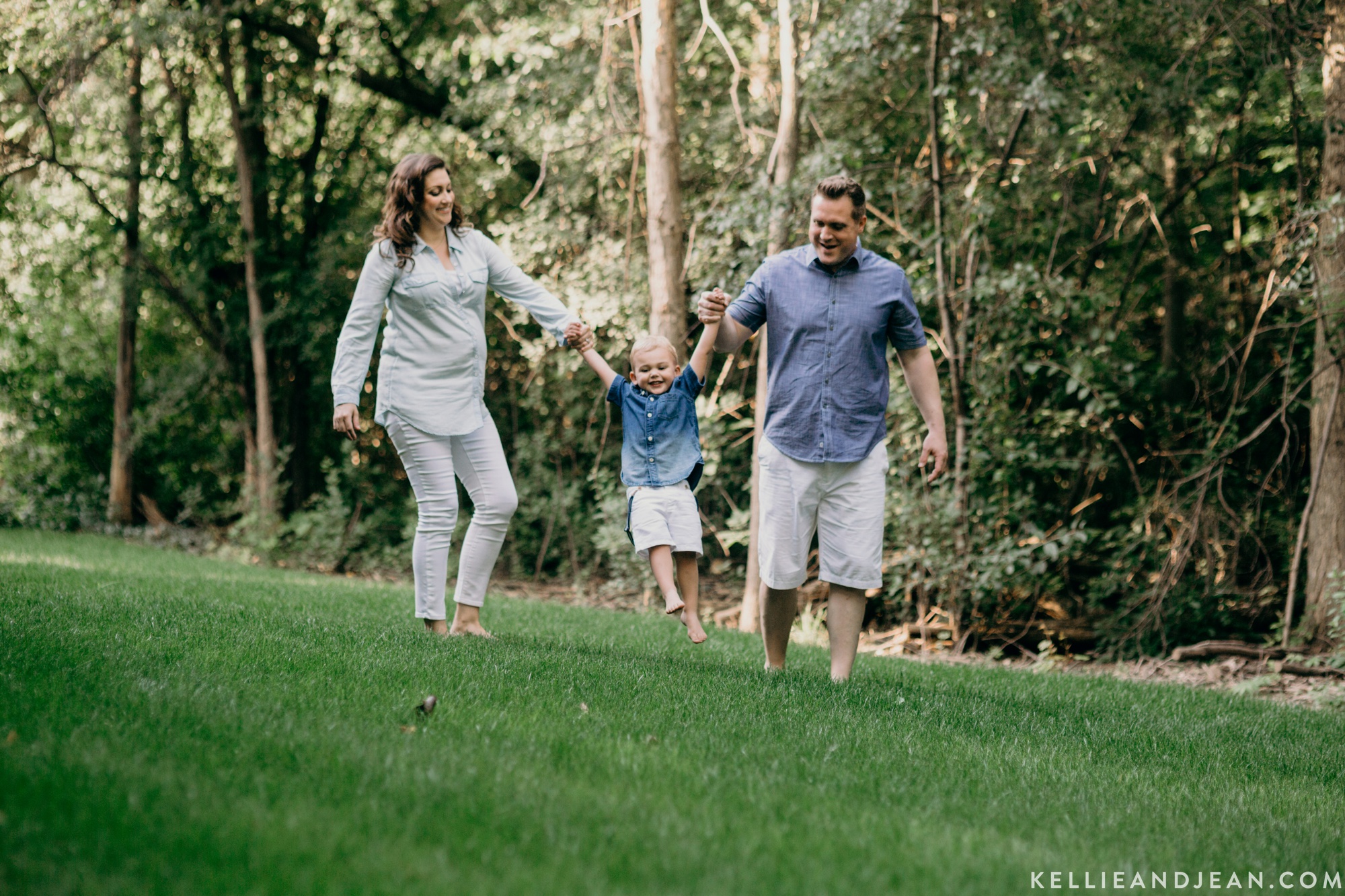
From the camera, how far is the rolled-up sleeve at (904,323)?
201 inches

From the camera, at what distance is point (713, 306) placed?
16.6 feet

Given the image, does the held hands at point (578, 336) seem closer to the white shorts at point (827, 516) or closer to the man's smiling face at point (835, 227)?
→ the white shorts at point (827, 516)

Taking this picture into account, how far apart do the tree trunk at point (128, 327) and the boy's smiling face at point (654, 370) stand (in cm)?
1231

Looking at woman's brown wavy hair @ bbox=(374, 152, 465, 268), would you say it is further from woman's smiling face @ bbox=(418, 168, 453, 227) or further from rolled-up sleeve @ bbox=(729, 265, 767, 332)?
rolled-up sleeve @ bbox=(729, 265, 767, 332)

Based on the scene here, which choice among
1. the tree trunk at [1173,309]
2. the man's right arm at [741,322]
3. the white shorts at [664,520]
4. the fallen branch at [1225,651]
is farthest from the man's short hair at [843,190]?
the tree trunk at [1173,309]

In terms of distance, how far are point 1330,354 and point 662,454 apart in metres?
6.27

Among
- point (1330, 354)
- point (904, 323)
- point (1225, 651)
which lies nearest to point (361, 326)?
point (904, 323)

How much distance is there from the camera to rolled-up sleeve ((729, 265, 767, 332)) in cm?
520

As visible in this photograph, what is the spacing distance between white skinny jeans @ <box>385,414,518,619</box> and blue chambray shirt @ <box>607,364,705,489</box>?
27.3 inches

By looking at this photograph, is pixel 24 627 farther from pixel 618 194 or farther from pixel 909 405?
pixel 618 194

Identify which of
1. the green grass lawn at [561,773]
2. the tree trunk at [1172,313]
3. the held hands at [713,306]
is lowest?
the green grass lawn at [561,773]

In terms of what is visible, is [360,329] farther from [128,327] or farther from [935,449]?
[128,327]

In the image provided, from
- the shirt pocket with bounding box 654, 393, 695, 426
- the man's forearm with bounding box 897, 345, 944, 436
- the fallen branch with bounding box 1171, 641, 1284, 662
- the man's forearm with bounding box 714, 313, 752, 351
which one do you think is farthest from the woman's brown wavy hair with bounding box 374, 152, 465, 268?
the fallen branch with bounding box 1171, 641, 1284, 662

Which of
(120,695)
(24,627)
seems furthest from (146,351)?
(120,695)
